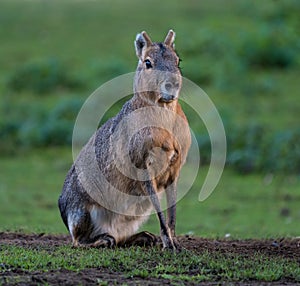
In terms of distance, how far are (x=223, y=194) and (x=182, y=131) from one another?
22.5ft

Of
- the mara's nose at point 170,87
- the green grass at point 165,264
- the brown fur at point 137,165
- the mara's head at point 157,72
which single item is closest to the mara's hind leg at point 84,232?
the brown fur at point 137,165

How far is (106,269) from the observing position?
6.71 metres

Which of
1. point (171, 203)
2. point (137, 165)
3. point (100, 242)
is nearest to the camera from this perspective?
point (137, 165)

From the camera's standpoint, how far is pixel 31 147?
1744cm

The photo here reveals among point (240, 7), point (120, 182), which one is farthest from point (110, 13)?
point (120, 182)

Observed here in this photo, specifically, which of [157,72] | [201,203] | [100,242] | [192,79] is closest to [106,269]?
[100,242]

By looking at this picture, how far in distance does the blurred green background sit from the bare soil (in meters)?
1.03

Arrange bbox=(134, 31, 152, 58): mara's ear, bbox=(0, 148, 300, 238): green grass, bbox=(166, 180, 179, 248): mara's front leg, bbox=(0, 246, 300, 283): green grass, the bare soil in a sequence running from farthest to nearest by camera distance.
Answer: bbox=(0, 148, 300, 238): green grass
bbox=(166, 180, 179, 248): mara's front leg
bbox=(134, 31, 152, 58): mara's ear
bbox=(0, 246, 300, 283): green grass
the bare soil

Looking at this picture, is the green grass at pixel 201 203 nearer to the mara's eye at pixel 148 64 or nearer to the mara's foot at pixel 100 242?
the mara's foot at pixel 100 242

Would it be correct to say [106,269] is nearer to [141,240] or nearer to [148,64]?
[141,240]

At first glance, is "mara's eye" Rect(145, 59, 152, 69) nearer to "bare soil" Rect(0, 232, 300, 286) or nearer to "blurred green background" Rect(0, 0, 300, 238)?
"bare soil" Rect(0, 232, 300, 286)

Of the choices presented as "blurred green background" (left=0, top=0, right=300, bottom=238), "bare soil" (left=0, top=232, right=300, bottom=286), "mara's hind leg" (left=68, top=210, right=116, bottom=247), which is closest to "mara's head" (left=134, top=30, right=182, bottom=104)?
"mara's hind leg" (left=68, top=210, right=116, bottom=247)

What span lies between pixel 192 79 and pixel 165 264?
43.4ft

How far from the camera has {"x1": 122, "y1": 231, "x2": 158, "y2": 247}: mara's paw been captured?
8.05 m
